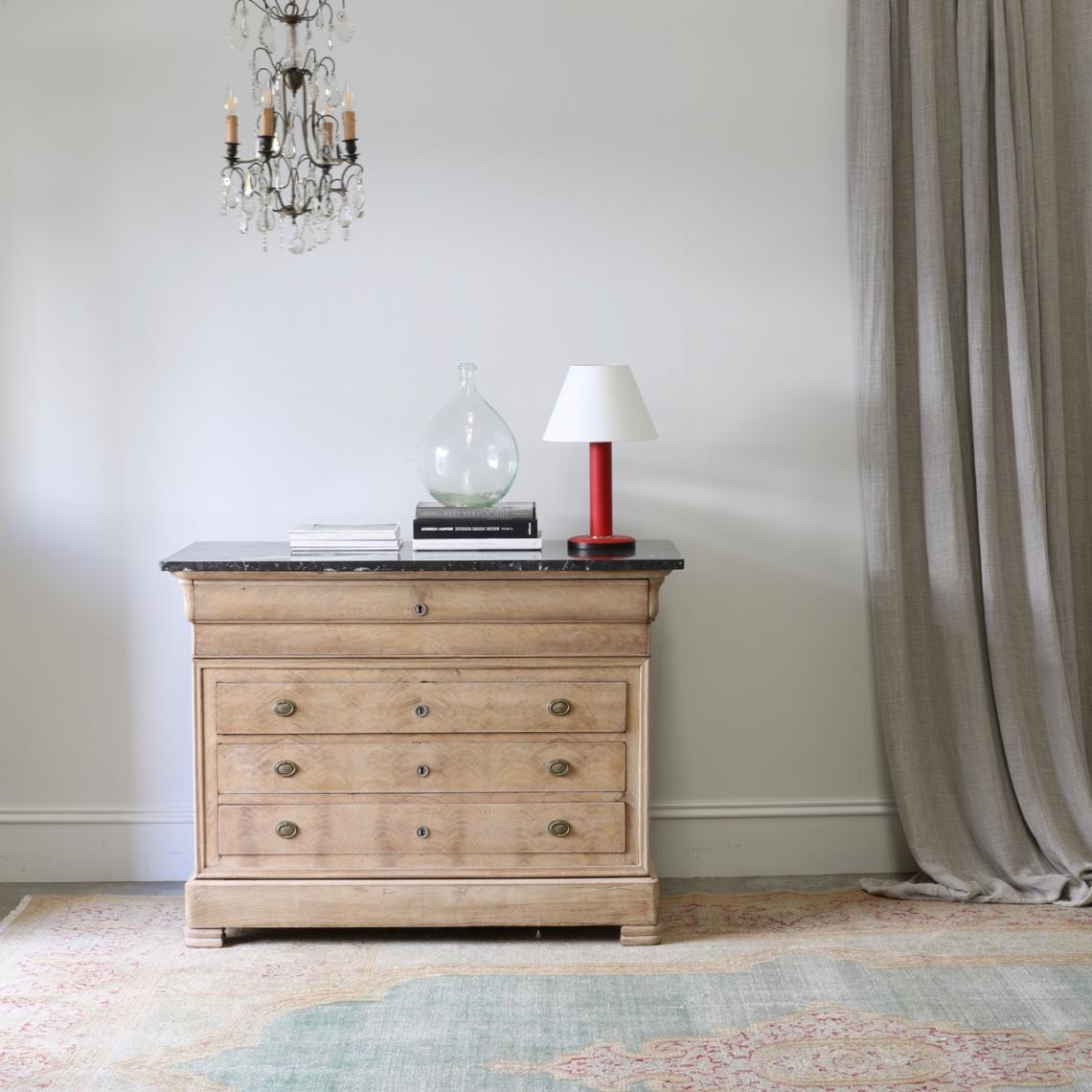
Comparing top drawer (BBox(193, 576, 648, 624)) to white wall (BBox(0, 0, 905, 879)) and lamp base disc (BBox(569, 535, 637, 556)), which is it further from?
white wall (BBox(0, 0, 905, 879))

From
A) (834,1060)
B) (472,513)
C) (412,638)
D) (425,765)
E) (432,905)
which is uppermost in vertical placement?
(472,513)

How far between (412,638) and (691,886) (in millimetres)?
1042

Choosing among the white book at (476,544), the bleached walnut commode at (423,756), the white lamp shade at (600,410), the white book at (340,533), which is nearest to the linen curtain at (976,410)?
the white lamp shade at (600,410)

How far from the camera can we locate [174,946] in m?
2.86

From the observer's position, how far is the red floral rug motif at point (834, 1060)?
2232mm

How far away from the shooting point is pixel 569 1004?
2543mm

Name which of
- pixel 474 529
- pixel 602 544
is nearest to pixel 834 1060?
pixel 602 544

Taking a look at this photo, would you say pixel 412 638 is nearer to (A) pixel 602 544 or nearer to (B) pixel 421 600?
(B) pixel 421 600

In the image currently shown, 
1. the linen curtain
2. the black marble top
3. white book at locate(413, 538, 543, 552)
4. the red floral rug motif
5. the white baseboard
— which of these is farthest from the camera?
the white baseboard

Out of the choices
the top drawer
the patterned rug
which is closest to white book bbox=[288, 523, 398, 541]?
the top drawer

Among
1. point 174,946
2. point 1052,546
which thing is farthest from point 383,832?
point 1052,546

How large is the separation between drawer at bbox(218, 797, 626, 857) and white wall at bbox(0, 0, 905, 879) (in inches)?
20.9

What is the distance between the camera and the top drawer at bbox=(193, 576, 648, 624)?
2.81 metres

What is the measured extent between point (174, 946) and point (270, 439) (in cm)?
125
